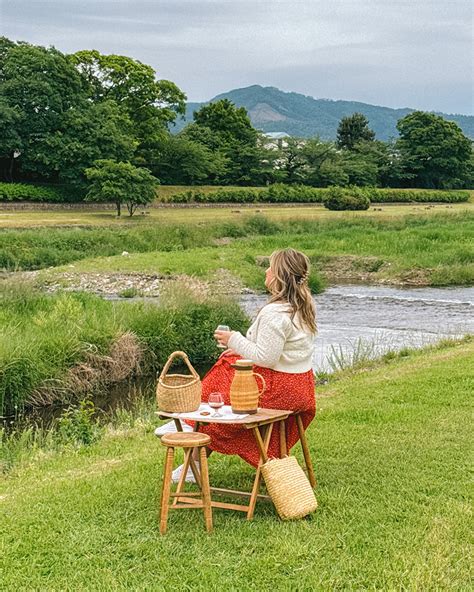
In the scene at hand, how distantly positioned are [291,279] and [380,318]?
56.3 feet

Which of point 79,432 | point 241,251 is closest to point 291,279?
point 79,432

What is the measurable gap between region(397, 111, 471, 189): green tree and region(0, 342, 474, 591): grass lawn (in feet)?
264

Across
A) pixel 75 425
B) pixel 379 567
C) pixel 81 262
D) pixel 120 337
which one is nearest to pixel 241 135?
pixel 81 262

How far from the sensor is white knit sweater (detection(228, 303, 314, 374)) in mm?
5906

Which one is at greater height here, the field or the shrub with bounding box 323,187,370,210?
the shrub with bounding box 323,187,370,210

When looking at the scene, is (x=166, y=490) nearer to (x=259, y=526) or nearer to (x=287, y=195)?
(x=259, y=526)

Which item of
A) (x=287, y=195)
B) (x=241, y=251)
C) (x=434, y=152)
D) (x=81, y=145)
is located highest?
(x=434, y=152)

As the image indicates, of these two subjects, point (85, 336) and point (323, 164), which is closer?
point (85, 336)

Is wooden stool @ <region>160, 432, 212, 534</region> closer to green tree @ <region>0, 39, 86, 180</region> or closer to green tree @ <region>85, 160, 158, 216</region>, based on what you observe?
green tree @ <region>85, 160, 158, 216</region>

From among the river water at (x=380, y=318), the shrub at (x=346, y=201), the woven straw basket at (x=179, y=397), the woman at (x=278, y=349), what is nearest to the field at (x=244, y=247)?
the river water at (x=380, y=318)

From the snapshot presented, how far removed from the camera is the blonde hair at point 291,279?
5980 mm

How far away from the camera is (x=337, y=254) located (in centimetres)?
3575

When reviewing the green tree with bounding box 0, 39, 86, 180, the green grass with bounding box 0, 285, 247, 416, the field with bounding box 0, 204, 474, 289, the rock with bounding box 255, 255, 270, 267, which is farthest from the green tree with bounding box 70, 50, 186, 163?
the green grass with bounding box 0, 285, 247, 416

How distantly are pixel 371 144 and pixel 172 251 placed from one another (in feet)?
190
